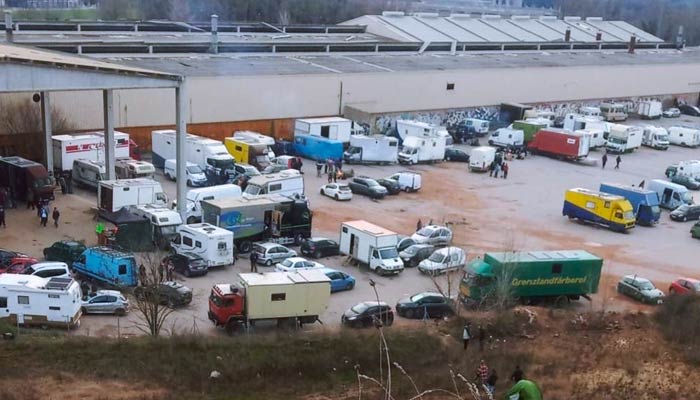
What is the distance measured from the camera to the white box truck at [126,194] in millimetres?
23484

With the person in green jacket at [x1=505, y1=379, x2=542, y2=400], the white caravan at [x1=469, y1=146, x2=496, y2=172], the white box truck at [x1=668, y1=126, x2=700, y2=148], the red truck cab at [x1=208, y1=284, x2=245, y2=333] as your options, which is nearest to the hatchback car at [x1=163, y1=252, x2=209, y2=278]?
the red truck cab at [x1=208, y1=284, x2=245, y2=333]

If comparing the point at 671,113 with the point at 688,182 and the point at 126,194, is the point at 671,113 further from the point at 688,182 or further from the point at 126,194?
the point at 126,194

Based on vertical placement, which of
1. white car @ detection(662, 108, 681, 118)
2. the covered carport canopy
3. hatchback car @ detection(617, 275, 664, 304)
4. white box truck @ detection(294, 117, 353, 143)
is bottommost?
hatchback car @ detection(617, 275, 664, 304)

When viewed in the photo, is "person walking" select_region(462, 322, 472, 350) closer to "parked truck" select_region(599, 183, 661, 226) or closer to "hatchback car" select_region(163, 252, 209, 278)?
"hatchback car" select_region(163, 252, 209, 278)

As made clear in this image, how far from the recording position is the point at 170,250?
2131 centimetres

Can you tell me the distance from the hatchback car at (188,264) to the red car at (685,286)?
38.3 ft

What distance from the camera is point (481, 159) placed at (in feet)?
111

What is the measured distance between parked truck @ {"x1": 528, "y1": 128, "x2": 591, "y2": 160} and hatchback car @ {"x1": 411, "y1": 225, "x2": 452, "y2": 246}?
53.1ft

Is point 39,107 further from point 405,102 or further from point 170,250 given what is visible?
point 405,102

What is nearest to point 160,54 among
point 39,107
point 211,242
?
point 39,107


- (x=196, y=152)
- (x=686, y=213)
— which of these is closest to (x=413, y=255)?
(x=196, y=152)

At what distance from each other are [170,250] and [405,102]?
74.4 feet

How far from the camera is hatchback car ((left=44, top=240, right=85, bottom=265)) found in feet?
63.7

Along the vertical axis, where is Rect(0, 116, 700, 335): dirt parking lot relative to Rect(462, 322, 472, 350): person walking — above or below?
below
